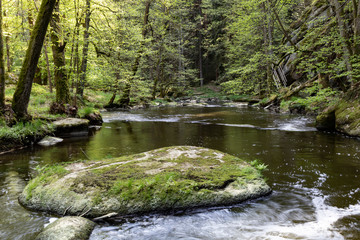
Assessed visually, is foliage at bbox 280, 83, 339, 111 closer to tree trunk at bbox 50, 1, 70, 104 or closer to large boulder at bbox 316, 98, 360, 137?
large boulder at bbox 316, 98, 360, 137

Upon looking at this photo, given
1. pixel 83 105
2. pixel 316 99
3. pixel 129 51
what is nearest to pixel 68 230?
pixel 316 99

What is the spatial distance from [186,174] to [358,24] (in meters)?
9.78

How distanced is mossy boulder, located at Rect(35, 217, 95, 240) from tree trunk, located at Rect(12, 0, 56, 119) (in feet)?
21.4

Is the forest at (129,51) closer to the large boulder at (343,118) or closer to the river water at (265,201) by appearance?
the large boulder at (343,118)

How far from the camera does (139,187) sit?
11.4ft

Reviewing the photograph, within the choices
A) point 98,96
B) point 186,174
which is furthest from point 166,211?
point 98,96

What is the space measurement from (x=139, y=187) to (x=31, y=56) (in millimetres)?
6547

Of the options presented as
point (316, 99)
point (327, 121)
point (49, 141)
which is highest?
point (316, 99)

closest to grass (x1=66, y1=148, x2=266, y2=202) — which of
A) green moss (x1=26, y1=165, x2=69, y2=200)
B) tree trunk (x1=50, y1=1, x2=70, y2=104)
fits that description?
green moss (x1=26, y1=165, x2=69, y2=200)

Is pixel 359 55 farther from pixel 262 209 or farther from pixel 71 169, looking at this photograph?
pixel 71 169

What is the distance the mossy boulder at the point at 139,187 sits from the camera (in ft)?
10.9

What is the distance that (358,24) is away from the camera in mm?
9211

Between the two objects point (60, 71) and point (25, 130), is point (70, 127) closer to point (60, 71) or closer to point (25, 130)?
point (25, 130)

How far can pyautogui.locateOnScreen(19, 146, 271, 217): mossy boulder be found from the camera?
3.31 m
